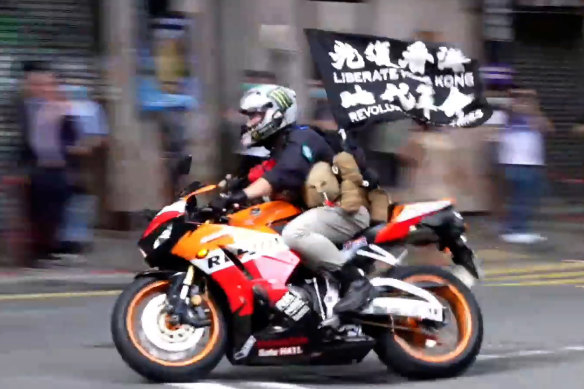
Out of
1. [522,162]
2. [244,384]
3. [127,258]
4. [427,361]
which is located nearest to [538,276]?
[522,162]

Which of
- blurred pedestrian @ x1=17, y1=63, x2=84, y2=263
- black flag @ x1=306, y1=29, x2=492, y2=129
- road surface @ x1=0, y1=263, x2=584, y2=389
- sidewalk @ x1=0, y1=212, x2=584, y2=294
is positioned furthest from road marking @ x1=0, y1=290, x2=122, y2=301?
black flag @ x1=306, y1=29, x2=492, y2=129

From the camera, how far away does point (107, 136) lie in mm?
14430

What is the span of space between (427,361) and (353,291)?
64 centimetres

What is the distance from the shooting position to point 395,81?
44.3 feet

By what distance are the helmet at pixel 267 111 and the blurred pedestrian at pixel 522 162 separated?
300 inches

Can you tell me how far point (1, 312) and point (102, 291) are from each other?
50.0 inches

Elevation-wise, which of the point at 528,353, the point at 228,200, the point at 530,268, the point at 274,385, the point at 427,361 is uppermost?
the point at 228,200

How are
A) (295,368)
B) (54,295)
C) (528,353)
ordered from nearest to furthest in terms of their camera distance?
(295,368) → (528,353) → (54,295)

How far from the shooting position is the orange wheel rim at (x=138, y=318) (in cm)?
724

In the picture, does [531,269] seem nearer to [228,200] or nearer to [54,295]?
→ [54,295]

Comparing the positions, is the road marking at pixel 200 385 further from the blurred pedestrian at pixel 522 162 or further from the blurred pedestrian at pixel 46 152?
the blurred pedestrian at pixel 522 162

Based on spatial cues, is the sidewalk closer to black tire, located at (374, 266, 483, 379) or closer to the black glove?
black tire, located at (374, 266, 483, 379)

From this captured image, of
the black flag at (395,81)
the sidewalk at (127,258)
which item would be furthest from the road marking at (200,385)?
the black flag at (395,81)

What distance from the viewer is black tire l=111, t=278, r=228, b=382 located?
722 cm
